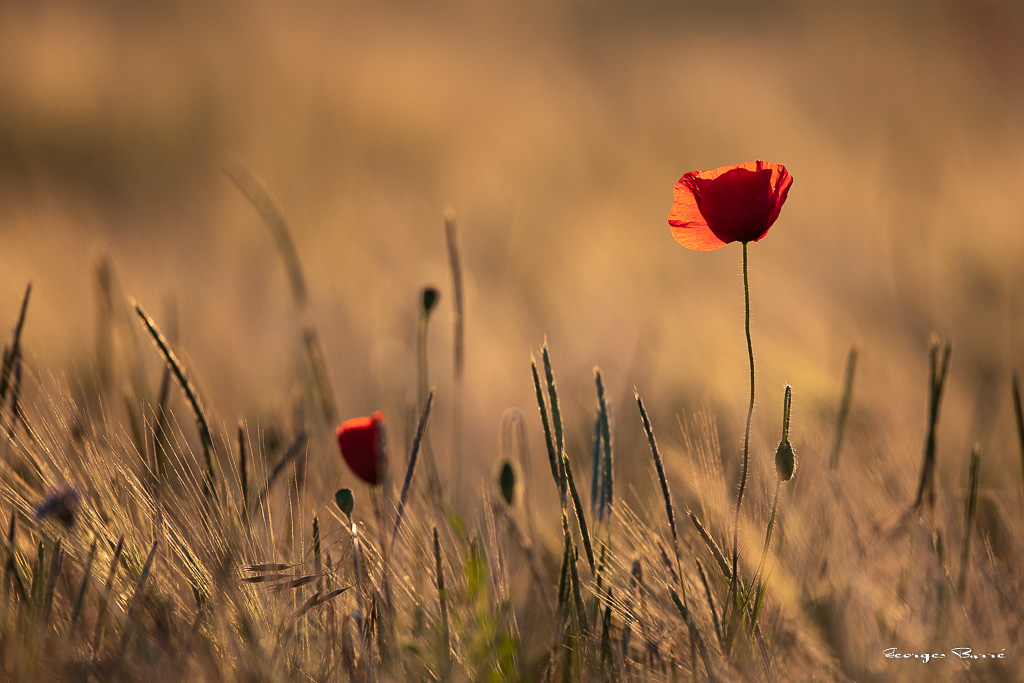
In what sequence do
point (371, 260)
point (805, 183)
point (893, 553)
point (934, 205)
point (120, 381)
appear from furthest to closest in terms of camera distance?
point (805, 183), point (934, 205), point (371, 260), point (120, 381), point (893, 553)

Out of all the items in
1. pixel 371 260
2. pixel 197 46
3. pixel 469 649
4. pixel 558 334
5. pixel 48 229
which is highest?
pixel 197 46

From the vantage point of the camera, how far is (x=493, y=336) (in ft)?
5.26

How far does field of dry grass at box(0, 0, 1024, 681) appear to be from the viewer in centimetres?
59

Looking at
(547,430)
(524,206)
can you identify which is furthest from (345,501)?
(524,206)

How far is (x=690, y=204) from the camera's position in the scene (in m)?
0.64

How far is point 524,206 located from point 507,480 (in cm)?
170

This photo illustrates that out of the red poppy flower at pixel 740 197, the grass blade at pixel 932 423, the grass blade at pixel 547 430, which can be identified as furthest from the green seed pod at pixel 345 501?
the grass blade at pixel 932 423

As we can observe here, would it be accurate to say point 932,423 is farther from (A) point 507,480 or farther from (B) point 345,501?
(B) point 345,501

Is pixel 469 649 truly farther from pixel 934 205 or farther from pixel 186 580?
pixel 934 205

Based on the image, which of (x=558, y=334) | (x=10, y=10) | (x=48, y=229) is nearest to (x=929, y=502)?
(x=558, y=334)

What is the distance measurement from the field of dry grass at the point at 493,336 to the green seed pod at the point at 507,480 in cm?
3

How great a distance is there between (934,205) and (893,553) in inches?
62.8
